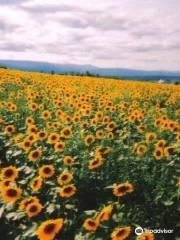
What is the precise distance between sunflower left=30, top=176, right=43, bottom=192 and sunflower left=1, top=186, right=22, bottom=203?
24cm

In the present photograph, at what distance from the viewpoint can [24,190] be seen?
4.78 metres

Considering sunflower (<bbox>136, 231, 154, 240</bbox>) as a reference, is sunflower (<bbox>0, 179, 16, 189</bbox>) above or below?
below

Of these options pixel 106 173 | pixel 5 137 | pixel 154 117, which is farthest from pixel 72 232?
pixel 154 117

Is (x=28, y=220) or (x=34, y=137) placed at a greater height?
(x=34, y=137)

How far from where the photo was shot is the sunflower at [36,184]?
187 inches

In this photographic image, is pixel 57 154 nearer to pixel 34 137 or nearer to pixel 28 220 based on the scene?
pixel 34 137

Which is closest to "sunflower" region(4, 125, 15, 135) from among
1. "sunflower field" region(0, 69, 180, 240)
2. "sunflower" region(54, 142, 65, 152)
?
"sunflower field" region(0, 69, 180, 240)

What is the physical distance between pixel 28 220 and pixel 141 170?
1528mm

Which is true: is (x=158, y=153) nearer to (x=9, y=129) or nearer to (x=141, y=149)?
(x=141, y=149)

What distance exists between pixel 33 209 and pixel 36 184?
0.57 m

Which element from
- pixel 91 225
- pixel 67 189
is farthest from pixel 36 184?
pixel 91 225

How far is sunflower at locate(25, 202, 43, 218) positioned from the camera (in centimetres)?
421

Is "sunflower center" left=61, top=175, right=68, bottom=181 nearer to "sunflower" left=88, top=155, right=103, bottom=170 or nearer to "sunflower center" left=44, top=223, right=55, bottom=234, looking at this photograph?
"sunflower" left=88, top=155, right=103, bottom=170

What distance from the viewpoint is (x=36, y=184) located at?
15.8ft
